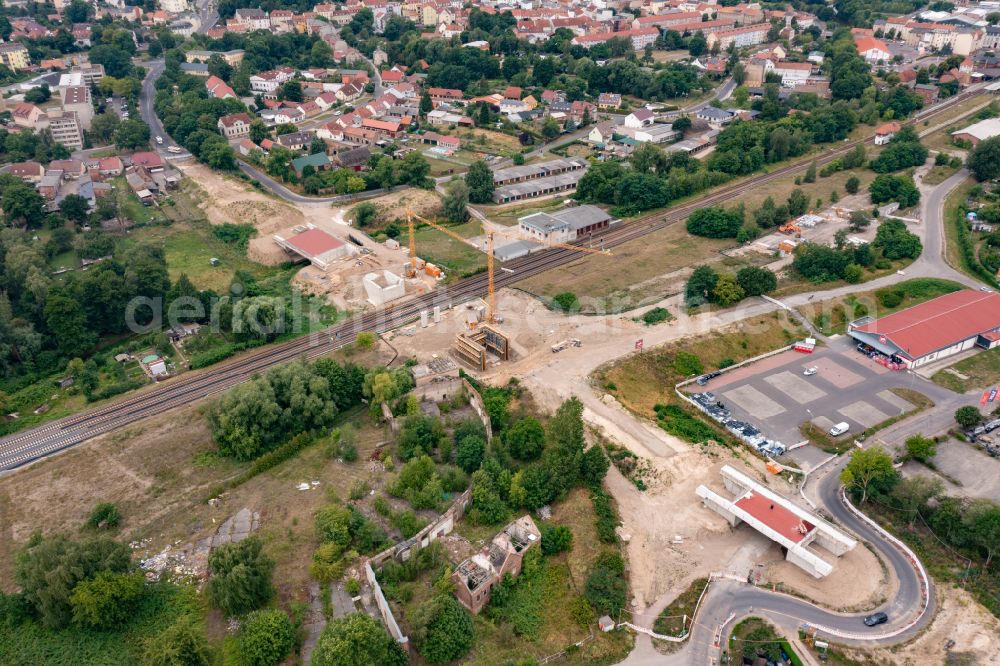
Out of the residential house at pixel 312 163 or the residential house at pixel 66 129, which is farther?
the residential house at pixel 66 129

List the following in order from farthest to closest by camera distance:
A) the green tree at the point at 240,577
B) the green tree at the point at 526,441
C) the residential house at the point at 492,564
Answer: the green tree at the point at 526,441 → the residential house at the point at 492,564 → the green tree at the point at 240,577

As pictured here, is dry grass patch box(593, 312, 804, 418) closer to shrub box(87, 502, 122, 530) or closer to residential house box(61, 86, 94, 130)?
shrub box(87, 502, 122, 530)

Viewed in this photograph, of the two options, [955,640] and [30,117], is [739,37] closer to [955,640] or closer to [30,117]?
[30,117]

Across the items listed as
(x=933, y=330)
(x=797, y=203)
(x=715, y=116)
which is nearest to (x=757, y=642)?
(x=933, y=330)

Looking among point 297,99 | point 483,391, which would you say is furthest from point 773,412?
point 297,99

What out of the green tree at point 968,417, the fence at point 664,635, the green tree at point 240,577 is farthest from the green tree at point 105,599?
the green tree at point 968,417

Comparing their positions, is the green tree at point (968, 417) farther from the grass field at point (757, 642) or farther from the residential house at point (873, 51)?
the residential house at point (873, 51)

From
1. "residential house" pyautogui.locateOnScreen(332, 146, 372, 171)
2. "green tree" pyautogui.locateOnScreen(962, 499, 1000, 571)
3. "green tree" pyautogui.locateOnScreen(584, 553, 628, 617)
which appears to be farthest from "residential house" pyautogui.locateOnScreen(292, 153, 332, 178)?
"green tree" pyautogui.locateOnScreen(962, 499, 1000, 571)
